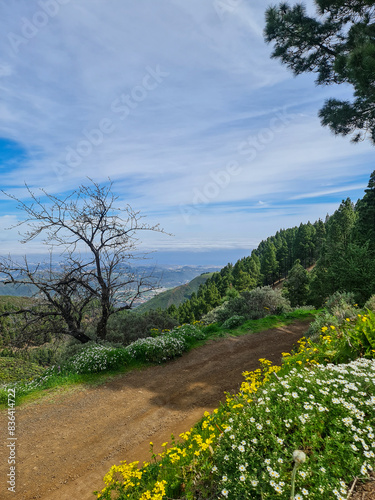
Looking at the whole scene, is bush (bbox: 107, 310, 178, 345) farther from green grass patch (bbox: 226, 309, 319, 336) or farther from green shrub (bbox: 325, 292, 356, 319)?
green shrub (bbox: 325, 292, 356, 319)

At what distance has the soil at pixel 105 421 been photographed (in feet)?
13.5

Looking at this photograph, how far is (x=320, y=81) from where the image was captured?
9906mm

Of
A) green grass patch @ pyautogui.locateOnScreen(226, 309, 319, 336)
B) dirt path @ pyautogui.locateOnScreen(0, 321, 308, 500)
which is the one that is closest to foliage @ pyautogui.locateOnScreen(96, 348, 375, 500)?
dirt path @ pyautogui.locateOnScreen(0, 321, 308, 500)

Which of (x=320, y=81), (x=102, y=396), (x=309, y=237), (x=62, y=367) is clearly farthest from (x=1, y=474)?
(x=309, y=237)

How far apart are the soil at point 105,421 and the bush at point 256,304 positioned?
597cm

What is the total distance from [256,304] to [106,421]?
1084cm

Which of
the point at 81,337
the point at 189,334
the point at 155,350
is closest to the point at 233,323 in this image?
the point at 189,334

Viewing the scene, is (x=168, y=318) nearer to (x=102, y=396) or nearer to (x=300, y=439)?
(x=102, y=396)

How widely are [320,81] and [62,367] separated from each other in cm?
1297

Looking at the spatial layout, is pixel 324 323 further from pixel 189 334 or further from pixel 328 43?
pixel 328 43

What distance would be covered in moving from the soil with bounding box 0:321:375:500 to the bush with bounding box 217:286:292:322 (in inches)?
235

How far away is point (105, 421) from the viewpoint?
17.9 ft

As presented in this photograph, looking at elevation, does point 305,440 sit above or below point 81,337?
above

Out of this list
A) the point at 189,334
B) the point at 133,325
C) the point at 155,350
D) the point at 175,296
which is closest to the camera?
the point at 155,350
